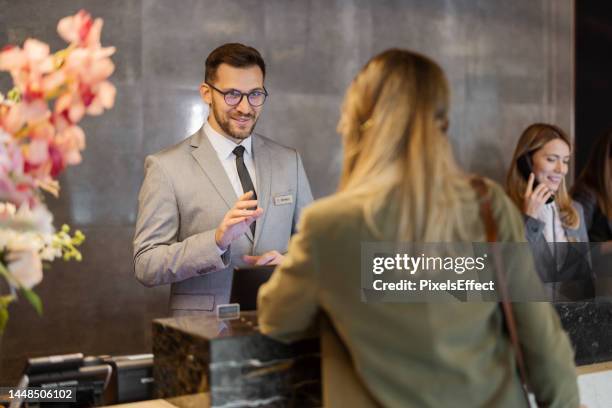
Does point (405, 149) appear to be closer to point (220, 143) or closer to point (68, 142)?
point (68, 142)

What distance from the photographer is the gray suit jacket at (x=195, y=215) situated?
9.34ft

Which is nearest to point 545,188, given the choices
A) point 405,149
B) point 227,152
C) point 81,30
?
point 227,152

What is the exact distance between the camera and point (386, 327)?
155 centimetres

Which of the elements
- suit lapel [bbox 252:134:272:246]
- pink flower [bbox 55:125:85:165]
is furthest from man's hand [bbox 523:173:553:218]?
pink flower [bbox 55:125:85:165]

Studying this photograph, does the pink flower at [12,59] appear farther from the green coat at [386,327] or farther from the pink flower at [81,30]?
the green coat at [386,327]

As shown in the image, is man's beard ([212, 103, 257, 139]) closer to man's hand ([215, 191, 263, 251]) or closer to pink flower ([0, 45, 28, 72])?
man's hand ([215, 191, 263, 251])

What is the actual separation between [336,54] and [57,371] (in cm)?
343

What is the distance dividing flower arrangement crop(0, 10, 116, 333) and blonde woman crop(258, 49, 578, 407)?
18.7 inches

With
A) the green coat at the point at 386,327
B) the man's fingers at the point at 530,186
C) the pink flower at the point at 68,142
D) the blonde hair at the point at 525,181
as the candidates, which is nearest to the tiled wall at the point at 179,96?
the blonde hair at the point at 525,181

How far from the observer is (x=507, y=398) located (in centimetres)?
162

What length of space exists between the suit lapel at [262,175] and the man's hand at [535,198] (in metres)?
1.33

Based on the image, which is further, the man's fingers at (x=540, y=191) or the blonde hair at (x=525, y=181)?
the blonde hair at (x=525, y=181)

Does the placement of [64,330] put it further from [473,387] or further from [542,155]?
[473,387]

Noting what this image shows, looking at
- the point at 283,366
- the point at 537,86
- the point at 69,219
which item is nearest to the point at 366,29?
the point at 537,86
